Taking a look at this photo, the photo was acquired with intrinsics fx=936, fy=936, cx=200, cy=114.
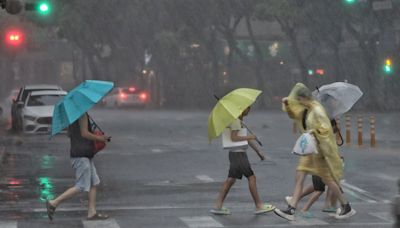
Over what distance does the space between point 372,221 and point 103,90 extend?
3786 millimetres

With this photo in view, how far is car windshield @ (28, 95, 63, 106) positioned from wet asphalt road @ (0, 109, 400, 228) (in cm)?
155

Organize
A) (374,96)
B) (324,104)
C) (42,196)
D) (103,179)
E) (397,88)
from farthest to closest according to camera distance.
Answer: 1. (397,88)
2. (374,96)
3. (103,179)
4. (42,196)
5. (324,104)

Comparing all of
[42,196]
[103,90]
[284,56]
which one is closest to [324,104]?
[103,90]

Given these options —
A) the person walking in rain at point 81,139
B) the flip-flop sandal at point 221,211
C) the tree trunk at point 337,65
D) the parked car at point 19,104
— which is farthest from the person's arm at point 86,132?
the tree trunk at point 337,65

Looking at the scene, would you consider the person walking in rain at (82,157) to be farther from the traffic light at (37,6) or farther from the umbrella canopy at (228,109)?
the traffic light at (37,6)

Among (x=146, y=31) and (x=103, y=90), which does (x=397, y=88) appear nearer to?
(x=146, y=31)

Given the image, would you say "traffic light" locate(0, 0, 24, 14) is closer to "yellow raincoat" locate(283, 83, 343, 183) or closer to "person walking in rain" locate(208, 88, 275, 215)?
"person walking in rain" locate(208, 88, 275, 215)

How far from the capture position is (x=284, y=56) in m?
79.2

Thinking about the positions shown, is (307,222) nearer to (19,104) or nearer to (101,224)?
(101,224)

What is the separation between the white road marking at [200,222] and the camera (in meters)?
11.5

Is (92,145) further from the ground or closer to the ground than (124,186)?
further from the ground

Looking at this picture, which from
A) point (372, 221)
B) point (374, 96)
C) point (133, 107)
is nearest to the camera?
point (372, 221)

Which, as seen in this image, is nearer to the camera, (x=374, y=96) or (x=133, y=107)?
(x=374, y=96)

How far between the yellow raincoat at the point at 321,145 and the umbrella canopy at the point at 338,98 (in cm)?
67
